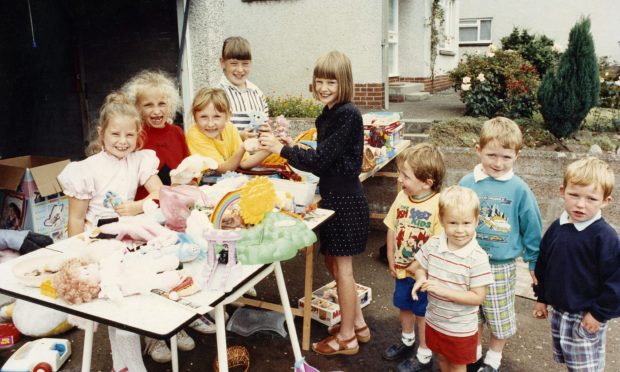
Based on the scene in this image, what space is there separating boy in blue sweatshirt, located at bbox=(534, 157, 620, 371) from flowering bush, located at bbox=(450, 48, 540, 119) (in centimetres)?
451

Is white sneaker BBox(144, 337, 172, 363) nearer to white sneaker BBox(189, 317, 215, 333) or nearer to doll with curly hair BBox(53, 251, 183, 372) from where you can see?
white sneaker BBox(189, 317, 215, 333)

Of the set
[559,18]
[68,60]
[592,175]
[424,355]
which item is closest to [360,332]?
[424,355]

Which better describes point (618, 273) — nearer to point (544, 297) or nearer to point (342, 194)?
point (544, 297)

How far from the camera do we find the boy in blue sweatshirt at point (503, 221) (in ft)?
8.95

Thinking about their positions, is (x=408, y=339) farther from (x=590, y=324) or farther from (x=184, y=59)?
(x=184, y=59)

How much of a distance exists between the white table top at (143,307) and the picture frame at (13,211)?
2368 millimetres

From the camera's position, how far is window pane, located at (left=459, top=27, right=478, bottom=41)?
→ 1753cm

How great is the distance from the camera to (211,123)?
3162 mm

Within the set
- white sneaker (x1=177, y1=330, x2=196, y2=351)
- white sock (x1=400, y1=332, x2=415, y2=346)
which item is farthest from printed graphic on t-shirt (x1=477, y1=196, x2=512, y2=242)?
white sneaker (x1=177, y1=330, x2=196, y2=351)

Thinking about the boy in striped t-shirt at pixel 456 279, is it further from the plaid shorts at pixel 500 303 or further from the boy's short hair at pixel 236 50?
the boy's short hair at pixel 236 50

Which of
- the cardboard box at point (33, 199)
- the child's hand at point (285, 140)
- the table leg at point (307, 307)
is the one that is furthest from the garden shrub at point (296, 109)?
the table leg at point (307, 307)

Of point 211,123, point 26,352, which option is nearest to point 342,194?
point 211,123

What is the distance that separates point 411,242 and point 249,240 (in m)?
1.12

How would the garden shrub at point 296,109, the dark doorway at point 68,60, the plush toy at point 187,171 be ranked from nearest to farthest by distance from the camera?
the plush toy at point 187,171, the dark doorway at point 68,60, the garden shrub at point 296,109
